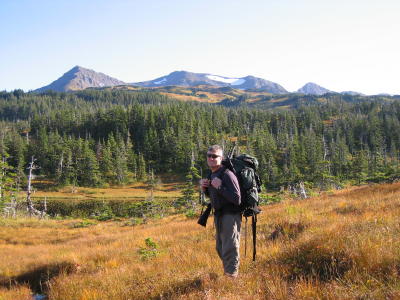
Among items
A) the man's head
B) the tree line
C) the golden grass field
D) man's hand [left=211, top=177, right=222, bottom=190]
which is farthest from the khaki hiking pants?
the tree line

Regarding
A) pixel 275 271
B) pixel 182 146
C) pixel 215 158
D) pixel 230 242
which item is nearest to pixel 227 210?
pixel 230 242

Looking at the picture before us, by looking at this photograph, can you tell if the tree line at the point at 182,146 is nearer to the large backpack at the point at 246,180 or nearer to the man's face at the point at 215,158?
the large backpack at the point at 246,180

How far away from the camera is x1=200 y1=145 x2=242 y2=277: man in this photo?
4406 millimetres

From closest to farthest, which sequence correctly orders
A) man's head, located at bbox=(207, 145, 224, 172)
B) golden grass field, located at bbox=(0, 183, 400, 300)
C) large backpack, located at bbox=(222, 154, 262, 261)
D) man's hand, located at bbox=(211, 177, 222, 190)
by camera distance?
golden grass field, located at bbox=(0, 183, 400, 300)
man's hand, located at bbox=(211, 177, 222, 190)
large backpack, located at bbox=(222, 154, 262, 261)
man's head, located at bbox=(207, 145, 224, 172)

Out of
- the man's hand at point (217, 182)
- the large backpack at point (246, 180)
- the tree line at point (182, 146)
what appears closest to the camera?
the man's hand at point (217, 182)

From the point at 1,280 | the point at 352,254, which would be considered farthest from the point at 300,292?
the point at 1,280

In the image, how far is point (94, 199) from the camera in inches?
2527

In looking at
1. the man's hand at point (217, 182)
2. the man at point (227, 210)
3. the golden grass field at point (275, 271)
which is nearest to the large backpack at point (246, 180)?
the man at point (227, 210)

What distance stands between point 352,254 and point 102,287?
4844 mm

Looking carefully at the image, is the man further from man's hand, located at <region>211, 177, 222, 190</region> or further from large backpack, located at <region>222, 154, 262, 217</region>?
large backpack, located at <region>222, 154, 262, 217</region>

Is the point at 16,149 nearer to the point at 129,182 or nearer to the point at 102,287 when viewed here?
the point at 129,182

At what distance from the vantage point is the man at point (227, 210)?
4406 millimetres

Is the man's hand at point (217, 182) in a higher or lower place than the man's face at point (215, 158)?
lower

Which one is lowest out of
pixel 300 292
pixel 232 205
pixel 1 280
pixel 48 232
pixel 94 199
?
pixel 94 199
